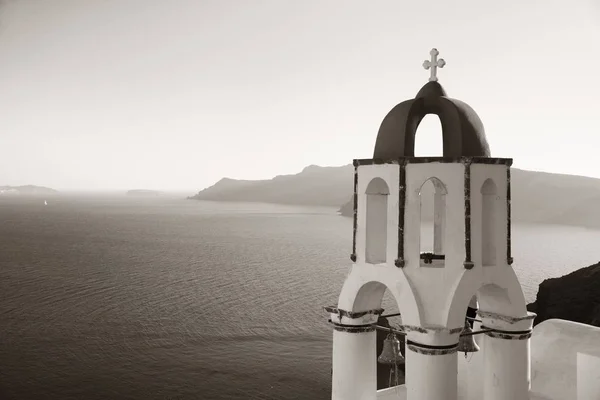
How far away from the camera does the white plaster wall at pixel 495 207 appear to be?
32.8 ft

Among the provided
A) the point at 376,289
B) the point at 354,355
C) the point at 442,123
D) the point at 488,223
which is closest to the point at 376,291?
the point at 376,289

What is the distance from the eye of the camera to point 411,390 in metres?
9.77

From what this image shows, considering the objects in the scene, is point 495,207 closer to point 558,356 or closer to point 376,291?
point 376,291

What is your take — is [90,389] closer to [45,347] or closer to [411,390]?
[45,347]

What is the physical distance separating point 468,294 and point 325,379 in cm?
3098

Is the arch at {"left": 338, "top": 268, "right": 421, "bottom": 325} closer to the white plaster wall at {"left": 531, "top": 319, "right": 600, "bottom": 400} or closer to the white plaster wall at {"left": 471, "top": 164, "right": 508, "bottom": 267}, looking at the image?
the white plaster wall at {"left": 471, "top": 164, "right": 508, "bottom": 267}

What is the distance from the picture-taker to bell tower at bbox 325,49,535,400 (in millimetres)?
9836

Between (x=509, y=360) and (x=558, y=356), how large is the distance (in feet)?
10.8

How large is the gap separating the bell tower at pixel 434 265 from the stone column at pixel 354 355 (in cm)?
2

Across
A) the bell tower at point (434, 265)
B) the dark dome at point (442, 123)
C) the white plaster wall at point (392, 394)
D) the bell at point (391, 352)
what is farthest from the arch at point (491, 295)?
the white plaster wall at point (392, 394)

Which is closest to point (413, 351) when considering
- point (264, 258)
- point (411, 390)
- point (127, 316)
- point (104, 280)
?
point (411, 390)

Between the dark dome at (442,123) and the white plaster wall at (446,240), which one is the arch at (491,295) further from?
the dark dome at (442,123)

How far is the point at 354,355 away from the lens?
1111 centimetres

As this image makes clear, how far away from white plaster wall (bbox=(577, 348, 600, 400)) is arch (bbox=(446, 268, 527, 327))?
6.90 feet
